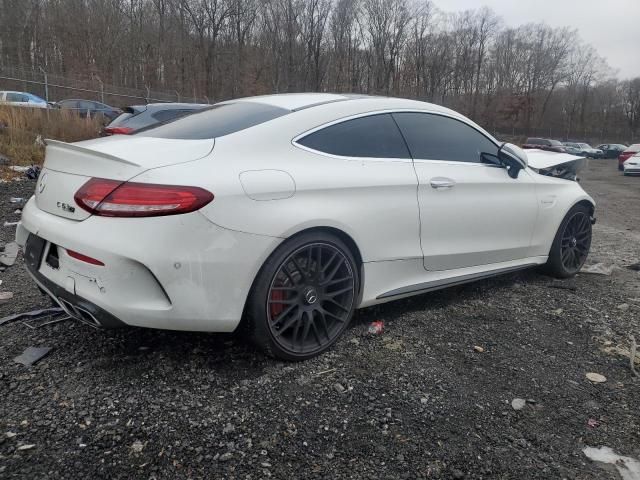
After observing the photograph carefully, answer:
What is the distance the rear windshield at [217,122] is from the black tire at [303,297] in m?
0.71

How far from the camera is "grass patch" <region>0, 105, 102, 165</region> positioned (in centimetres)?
955

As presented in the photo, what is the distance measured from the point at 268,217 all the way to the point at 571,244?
337cm

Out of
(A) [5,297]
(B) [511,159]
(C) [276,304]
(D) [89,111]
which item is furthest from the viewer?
(D) [89,111]

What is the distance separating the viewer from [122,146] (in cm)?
249

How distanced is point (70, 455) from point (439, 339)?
2.09 metres

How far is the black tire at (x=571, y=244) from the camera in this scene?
4434mm

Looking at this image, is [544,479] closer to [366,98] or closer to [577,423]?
[577,423]

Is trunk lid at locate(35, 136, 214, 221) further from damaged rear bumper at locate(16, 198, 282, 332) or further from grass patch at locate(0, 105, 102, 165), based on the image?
grass patch at locate(0, 105, 102, 165)

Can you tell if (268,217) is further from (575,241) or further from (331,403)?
(575,241)

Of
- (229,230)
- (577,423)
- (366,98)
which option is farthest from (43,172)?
(577,423)

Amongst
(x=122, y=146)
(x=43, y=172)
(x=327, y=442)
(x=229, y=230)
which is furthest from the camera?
(x=43, y=172)

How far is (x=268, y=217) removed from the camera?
239cm

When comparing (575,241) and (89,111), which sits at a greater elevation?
(89,111)

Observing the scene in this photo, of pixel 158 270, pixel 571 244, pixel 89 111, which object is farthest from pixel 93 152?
pixel 89 111
